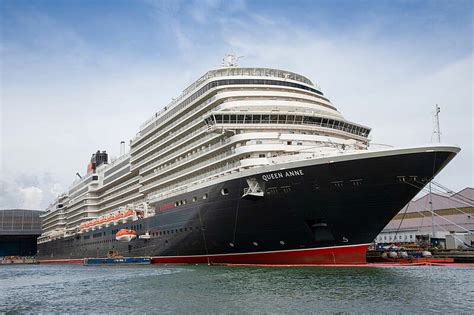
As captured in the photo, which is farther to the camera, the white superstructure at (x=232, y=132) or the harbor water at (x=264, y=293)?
the white superstructure at (x=232, y=132)

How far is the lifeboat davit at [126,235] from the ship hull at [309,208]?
11.0 m

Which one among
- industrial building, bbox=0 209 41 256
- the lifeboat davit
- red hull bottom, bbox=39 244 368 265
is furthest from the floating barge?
industrial building, bbox=0 209 41 256

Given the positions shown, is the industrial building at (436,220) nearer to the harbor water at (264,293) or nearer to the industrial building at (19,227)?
the harbor water at (264,293)

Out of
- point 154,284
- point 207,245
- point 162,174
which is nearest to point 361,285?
point 154,284

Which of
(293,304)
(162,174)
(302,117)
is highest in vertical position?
(302,117)

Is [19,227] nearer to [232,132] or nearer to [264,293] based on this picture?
[232,132]

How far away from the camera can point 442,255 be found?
39.3 metres

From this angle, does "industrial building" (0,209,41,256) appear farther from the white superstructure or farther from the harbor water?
the harbor water

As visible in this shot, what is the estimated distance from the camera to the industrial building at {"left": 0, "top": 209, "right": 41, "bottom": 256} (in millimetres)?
101562

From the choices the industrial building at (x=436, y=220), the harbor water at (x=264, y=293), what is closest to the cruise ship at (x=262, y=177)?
the harbor water at (x=264, y=293)

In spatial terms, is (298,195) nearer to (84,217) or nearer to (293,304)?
(293,304)

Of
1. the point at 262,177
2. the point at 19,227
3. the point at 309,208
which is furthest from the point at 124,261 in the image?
the point at 19,227

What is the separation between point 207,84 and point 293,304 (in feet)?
79.2

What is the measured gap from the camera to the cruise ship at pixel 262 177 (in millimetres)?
26156
